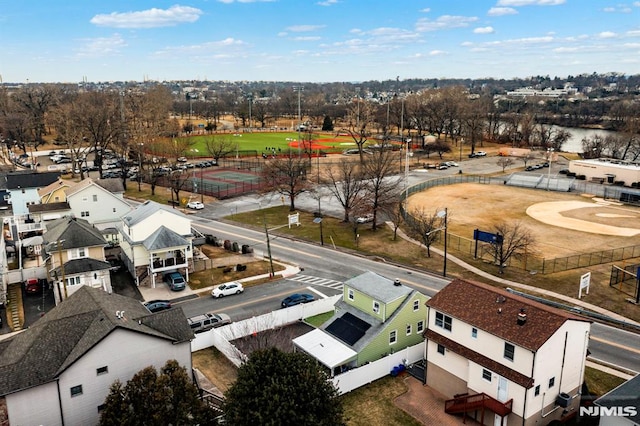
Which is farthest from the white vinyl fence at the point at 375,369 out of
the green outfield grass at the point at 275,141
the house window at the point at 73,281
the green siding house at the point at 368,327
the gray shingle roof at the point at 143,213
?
the green outfield grass at the point at 275,141

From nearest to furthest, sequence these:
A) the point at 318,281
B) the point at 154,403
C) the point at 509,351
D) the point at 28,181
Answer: the point at 154,403, the point at 509,351, the point at 318,281, the point at 28,181

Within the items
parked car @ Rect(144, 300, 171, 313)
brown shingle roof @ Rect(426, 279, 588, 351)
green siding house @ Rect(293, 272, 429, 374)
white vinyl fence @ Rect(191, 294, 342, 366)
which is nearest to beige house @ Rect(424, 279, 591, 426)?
brown shingle roof @ Rect(426, 279, 588, 351)

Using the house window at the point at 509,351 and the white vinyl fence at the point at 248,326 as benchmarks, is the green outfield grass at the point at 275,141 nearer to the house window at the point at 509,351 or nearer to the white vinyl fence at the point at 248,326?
the white vinyl fence at the point at 248,326

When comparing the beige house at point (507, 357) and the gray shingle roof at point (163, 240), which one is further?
the gray shingle roof at point (163, 240)

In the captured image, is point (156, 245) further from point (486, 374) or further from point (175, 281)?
point (486, 374)

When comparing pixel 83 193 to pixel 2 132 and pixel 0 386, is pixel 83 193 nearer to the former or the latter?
pixel 0 386

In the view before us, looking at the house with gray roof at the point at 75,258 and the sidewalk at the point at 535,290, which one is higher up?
the house with gray roof at the point at 75,258

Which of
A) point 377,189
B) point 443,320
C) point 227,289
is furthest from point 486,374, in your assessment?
point 377,189
